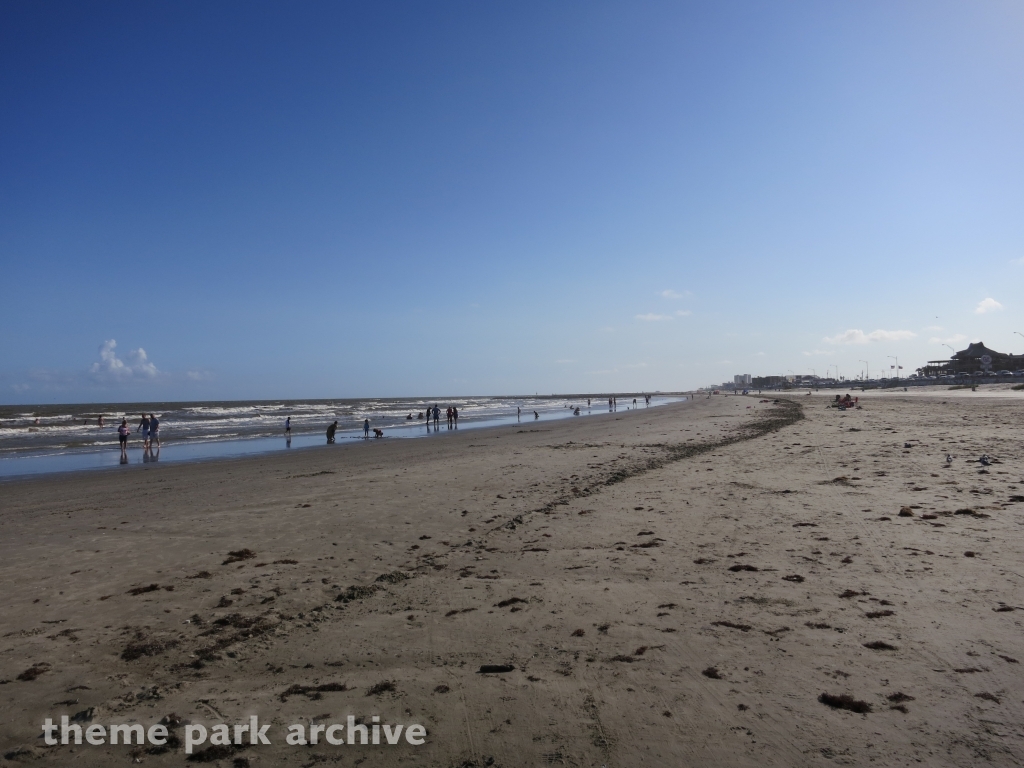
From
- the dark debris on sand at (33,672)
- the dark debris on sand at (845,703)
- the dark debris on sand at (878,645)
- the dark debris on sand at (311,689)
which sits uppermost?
the dark debris on sand at (878,645)

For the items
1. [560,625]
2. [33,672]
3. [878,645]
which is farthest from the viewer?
[560,625]

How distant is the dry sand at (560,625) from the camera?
338cm

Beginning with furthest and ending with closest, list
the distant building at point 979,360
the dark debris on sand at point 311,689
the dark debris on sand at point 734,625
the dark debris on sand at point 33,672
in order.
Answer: the distant building at point 979,360 < the dark debris on sand at point 734,625 < the dark debris on sand at point 33,672 < the dark debris on sand at point 311,689

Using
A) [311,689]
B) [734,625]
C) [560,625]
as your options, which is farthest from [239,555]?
[734,625]

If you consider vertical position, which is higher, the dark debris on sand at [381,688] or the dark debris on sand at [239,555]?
the dark debris on sand at [381,688]

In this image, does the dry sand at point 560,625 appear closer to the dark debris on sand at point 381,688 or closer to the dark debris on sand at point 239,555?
the dark debris on sand at point 381,688

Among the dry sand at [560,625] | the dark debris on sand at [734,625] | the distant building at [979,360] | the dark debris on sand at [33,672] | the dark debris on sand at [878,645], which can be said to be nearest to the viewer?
the dry sand at [560,625]

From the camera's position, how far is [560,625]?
496 cm

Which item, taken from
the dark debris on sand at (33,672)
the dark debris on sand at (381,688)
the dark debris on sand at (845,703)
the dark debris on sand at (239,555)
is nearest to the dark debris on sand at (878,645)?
the dark debris on sand at (845,703)

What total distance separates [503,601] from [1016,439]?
17371 mm

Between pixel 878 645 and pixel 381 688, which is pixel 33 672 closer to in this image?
pixel 381 688

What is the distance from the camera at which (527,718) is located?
A: 356 cm

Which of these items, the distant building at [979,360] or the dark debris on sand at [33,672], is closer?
the dark debris on sand at [33,672]

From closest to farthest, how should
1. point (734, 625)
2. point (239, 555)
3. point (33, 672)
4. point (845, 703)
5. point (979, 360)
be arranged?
point (845, 703)
point (33, 672)
point (734, 625)
point (239, 555)
point (979, 360)
